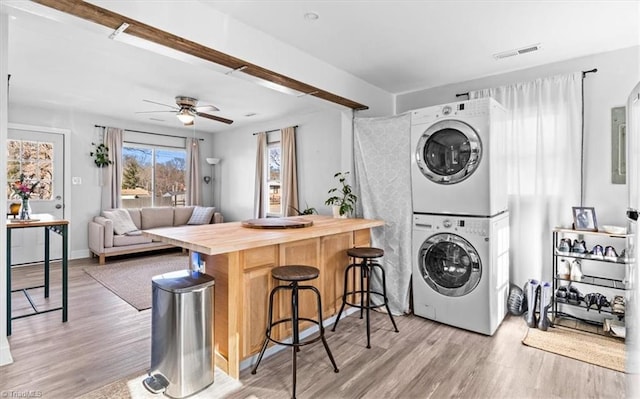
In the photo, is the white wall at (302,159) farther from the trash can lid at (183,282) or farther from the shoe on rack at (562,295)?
the trash can lid at (183,282)

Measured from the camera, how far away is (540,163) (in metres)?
3.23

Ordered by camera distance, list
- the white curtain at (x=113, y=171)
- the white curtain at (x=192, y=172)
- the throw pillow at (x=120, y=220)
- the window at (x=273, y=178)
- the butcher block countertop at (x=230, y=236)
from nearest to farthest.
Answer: the butcher block countertop at (x=230, y=236) < the throw pillow at (x=120, y=220) < the white curtain at (x=113, y=171) < the window at (x=273, y=178) < the white curtain at (x=192, y=172)

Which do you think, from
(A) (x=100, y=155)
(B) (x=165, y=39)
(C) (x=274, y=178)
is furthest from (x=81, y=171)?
(B) (x=165, y=39)

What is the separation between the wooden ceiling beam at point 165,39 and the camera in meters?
1.75

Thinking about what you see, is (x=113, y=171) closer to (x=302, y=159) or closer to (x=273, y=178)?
(x=273, y=178)

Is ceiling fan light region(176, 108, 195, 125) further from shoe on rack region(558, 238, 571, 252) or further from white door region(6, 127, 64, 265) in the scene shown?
shoe on rack region(558, 238, 571, 252)

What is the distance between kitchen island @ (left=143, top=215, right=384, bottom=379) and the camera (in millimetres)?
2111

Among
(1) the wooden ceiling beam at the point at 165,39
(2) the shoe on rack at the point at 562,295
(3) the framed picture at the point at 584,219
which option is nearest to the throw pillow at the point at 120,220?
(1) the wooden ceiling beam at the point at 165,39

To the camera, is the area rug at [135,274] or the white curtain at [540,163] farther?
the area rug at [135,274]

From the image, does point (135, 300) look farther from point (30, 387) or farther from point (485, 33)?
point (485, 33)

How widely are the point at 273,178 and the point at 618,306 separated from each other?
507 cm

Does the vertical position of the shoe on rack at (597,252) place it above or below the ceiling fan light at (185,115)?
below

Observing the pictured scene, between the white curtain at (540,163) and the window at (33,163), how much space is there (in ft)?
21.7

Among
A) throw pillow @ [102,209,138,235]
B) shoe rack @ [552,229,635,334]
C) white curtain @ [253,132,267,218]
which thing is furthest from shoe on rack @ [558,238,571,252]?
throw pillow @ [102,209,138,235]
